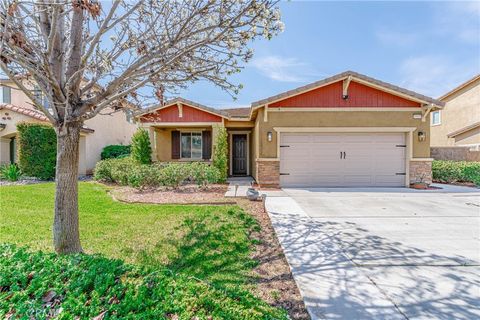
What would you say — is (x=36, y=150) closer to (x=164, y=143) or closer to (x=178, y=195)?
(x=164, y=143)

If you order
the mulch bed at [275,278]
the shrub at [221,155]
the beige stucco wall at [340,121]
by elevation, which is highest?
the beige stucco wall at [340,121]

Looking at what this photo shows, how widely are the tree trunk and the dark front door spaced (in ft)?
37.2

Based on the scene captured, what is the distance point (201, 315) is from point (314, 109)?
9632 millimetres

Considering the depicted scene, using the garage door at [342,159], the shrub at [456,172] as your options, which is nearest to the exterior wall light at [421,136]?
the garage door at [342,159]

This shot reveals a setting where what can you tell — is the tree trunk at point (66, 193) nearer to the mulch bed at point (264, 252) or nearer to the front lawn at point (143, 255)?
the front lawn at point (143, 255)

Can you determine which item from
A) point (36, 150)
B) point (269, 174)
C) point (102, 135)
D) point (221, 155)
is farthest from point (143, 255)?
point (102, 135)

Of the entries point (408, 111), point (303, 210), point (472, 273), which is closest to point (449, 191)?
point (408, 111)

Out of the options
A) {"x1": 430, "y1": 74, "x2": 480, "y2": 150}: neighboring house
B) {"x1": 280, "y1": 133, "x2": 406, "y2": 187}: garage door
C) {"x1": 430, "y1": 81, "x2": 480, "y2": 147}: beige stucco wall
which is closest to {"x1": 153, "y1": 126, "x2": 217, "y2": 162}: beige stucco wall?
{"x1": 280, "y1": 133, "x2": 406, "y2": 187}: garage door

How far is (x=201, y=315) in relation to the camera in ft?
6.01

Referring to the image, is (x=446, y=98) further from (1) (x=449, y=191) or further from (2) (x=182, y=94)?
(2) (x=182, y=94)

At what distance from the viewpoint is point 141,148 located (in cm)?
1157

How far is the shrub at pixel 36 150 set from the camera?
1192 centimetres

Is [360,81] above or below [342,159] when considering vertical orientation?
above

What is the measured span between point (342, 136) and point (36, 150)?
14.9 metres
